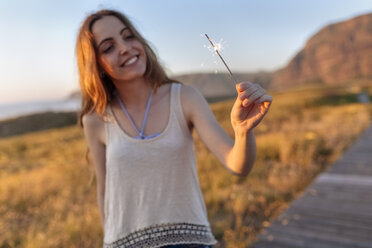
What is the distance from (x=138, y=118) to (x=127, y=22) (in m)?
0.48

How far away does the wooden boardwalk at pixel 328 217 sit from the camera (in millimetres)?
2934

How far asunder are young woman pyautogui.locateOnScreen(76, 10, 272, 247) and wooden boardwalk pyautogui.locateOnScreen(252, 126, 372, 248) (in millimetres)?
1829

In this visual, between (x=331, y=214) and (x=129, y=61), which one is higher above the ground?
(x=129, y=61)

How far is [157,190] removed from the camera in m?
1.38

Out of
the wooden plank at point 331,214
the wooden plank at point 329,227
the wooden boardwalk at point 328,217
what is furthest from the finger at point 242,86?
the wooden plank at point 331,214

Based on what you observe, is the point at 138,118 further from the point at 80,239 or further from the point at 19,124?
the point at 19,124

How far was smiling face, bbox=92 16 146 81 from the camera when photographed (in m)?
1.45

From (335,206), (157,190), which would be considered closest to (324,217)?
(335,206)

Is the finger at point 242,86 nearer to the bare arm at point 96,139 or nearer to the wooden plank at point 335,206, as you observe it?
the bare arm at point 96,139

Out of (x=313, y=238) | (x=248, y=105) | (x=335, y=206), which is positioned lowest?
(x=335, y=206)

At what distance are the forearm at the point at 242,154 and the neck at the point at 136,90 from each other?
1.86 feet

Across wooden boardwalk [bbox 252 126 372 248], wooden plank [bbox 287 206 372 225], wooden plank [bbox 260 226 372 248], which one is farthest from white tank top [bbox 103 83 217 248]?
wooden plank [bbox 287 206 372 225]

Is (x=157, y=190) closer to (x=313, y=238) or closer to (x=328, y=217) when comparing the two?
(x=313, y=238)

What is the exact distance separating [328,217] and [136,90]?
9.55 feet
